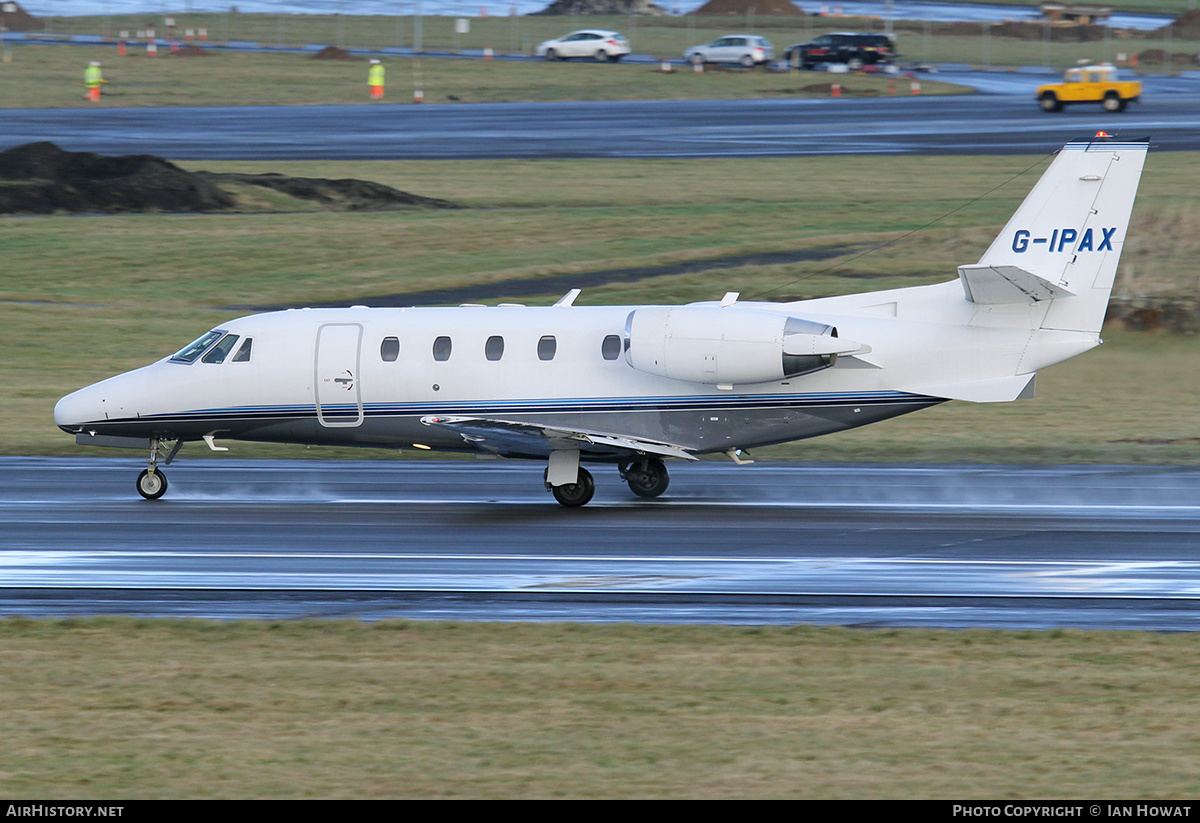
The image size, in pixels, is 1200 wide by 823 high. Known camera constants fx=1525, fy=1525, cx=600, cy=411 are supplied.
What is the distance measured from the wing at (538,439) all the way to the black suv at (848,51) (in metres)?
64.2

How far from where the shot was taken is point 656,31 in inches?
4464

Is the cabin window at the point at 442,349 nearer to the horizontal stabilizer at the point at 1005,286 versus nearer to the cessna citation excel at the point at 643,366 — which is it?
the cessna citation excel at the point at 643,366

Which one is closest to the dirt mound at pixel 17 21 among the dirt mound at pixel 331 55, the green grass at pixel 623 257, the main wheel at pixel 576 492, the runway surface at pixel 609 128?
the dirt mound at pixel 331 55

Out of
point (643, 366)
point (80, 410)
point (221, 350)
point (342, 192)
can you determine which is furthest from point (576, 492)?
point (342, 192)

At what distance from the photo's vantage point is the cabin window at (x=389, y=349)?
2292cm

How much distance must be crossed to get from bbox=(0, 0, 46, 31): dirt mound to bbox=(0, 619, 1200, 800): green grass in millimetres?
108806

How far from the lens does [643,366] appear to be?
21922 mm

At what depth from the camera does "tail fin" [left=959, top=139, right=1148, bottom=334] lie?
21.3 m

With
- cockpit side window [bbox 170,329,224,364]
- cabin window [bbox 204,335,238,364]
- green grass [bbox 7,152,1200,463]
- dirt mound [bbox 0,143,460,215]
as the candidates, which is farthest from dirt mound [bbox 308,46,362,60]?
cabin window [bbox 204,335,238,364]

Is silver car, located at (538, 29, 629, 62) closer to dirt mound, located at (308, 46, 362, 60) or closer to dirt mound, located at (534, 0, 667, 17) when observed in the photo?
dirt mound, located at (308, 46, 362, 60)

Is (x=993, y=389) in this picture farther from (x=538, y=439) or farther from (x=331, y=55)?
(x=331, y=55)

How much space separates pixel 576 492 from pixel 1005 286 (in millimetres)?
6781

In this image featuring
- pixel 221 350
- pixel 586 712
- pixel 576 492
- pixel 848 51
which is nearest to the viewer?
pixel 586 712
